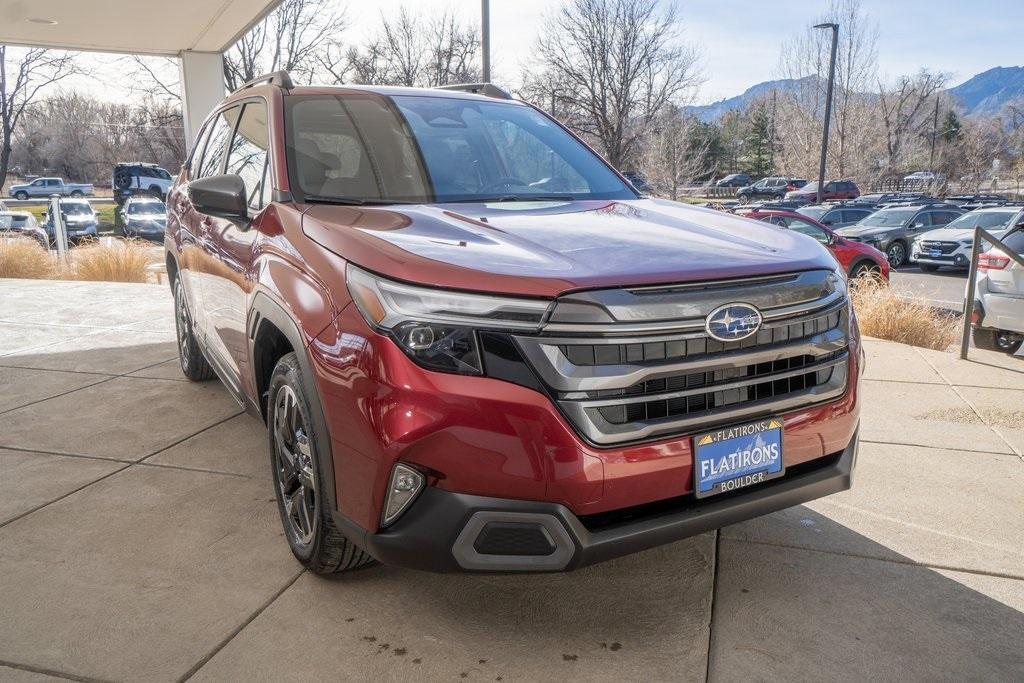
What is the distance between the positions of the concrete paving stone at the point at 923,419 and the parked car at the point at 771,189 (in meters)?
45.7

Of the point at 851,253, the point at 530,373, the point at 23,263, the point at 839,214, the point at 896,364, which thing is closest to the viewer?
the point at 530,373

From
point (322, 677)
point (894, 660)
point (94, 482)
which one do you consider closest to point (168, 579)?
point (322, 677)

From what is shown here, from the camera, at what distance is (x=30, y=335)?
25.1ft

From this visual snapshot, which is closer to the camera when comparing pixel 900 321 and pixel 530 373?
pixel 530 373

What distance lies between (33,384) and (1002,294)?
8.36 m

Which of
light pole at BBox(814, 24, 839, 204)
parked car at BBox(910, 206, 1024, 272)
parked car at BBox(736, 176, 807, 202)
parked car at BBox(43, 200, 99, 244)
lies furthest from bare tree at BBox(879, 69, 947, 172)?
parked car at BBox(43, 200, 99, 244)

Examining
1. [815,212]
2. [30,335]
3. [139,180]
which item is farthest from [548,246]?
[139,180]

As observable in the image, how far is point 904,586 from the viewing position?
2.96m

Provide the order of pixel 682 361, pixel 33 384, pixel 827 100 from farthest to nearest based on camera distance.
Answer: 1. pixel 827 100
2. pixel 33 384
3. pixel 682 361

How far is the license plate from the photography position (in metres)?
2.39

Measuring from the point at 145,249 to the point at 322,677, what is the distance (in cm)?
1224

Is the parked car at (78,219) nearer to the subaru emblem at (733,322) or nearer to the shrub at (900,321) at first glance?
the shrub at (900,321)

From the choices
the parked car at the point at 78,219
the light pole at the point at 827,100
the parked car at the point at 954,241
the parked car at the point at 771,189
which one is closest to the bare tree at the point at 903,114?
the parked car at the point at 771,189

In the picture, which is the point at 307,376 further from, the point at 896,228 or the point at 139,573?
the point at 896,228
